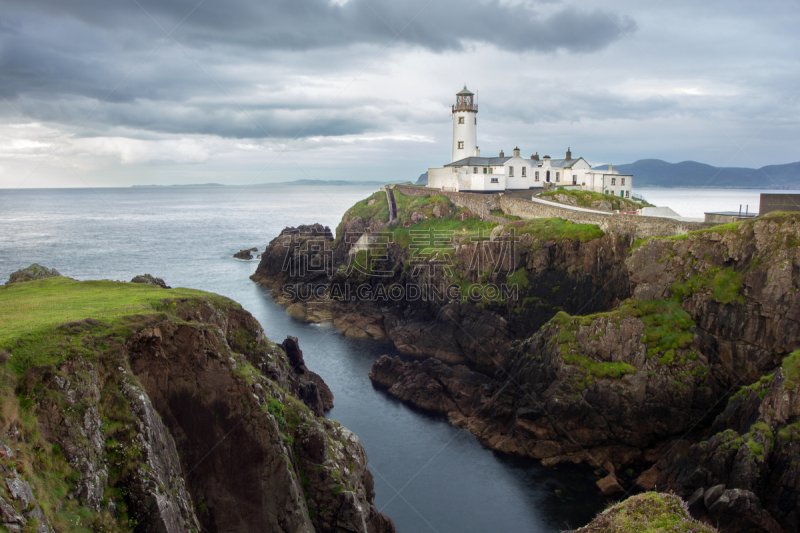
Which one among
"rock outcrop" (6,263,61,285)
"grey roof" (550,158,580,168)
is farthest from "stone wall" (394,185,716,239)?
"rock outcrop" (6,263,61,285)

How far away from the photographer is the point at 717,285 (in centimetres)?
3294

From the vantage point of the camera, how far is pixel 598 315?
3462cm

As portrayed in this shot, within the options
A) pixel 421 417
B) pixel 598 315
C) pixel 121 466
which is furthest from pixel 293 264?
pixel 121 466

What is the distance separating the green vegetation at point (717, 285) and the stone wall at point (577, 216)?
5.14m

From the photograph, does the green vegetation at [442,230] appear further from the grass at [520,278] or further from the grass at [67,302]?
the grass at [67,302]

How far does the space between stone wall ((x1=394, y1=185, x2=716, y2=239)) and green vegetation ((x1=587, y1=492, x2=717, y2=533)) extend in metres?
30.4

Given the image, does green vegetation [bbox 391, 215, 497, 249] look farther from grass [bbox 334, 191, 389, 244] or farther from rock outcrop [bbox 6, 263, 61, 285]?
rock outcrop [bbox 6, 263, 61, 285]

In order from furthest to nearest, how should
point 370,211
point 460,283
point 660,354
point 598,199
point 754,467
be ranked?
point 370,211 < point 598,199 < point 460,283 < point 660,354 < point 754,467

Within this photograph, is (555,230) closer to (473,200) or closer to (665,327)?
(665,327)

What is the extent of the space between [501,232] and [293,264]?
1455 inches

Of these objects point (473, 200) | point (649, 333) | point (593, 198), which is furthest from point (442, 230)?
point (649, 333)

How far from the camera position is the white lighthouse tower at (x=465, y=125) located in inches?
3073

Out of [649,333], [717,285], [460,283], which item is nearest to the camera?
[649,333]

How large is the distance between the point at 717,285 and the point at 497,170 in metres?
42.6
